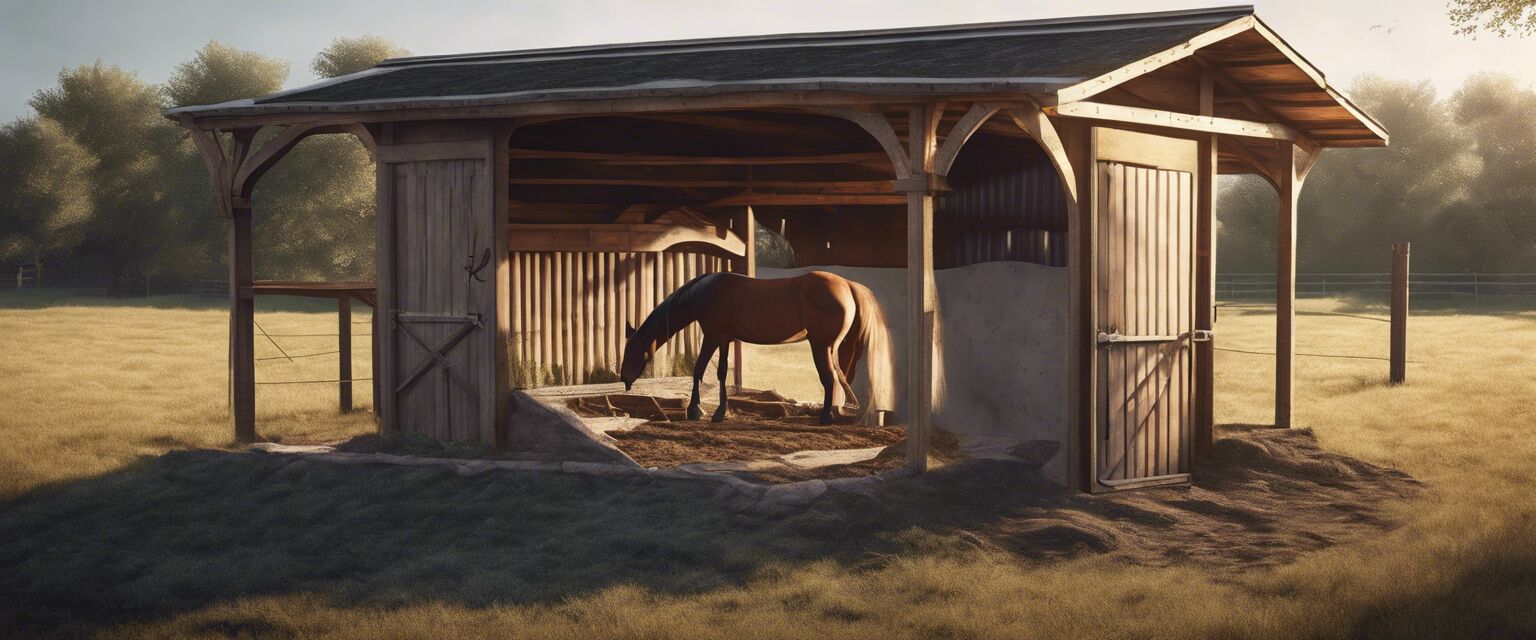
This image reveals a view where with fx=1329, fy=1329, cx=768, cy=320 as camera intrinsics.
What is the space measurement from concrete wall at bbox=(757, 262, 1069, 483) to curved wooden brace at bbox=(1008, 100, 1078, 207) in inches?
85.1

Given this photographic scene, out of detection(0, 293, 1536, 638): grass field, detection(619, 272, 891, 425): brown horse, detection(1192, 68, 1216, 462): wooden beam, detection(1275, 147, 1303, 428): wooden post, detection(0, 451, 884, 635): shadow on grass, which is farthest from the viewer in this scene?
detection(1275, 147, 1303, 428): wooden post

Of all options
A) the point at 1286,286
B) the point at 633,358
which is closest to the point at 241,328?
the point at 633,358

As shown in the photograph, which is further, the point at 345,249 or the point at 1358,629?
the point at 345,249

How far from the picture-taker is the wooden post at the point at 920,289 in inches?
363

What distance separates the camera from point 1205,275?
1120 centimetres

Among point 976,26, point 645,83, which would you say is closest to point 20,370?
point 645,83

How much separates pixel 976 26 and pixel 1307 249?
3798 cm

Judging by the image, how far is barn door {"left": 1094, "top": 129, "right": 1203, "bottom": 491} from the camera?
9898 millimetres

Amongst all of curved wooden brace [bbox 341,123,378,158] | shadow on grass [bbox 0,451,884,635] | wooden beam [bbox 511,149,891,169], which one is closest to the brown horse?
wooden beam [bbox 511,149,891,169]

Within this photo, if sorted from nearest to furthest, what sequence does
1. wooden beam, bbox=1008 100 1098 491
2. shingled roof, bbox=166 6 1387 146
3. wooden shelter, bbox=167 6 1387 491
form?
shingled roof, bbox=166 6 1387 146, wooden shelter, bbox=167 6 1387 491, wooden beam, bbox=1008 100 1098 491

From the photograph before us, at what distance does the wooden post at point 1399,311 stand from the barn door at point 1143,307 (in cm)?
742

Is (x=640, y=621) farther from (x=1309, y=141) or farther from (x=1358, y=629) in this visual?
(x=1309, y=141)

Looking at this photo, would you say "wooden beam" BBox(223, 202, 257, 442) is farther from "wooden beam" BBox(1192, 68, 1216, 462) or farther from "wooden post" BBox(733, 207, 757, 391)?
"wooden beam" BBox(1192, 68, 1216, 462)

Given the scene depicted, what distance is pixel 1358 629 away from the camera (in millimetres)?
6277
